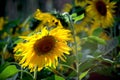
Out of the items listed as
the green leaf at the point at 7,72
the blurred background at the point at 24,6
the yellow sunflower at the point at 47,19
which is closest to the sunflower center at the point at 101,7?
the yellow sunflower at the point at 47,19

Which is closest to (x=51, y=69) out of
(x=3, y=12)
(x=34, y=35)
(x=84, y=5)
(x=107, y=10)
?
(x=34, y=35)

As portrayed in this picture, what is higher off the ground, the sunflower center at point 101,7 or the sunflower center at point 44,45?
the sunflower center at point 101,7

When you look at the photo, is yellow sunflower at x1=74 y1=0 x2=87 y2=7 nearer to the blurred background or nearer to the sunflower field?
the sunflower field

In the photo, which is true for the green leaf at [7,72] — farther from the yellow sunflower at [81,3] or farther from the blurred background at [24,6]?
the blurred background at [24,6]

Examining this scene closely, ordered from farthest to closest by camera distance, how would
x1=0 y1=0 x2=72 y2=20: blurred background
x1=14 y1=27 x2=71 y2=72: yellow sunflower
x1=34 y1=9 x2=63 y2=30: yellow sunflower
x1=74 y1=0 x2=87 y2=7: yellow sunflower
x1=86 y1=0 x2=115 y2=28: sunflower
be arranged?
1. x1=0 y1=0 x2=72 y2=20: blurred background
2. x1=74 y1=0 x2=87 y2=7: yellow sunflower
3. x1=86 y1=0 x2=115 y2=28: sunflower
4. x1=34 y1=9 x2=63 y2=30: yellow sunflower
5. x1=14 y1=27 x2=71 y2=72: yellow sunflower

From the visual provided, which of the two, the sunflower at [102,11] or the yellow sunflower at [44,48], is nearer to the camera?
the yellow sunflower at [44,48]

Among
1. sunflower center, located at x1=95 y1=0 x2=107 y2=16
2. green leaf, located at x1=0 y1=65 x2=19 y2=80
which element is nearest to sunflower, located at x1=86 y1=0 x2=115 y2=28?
sunflower center, located at x1=95 y1=0 x2=107 y2=16

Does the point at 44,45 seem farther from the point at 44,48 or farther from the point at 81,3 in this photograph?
the point at 81,3

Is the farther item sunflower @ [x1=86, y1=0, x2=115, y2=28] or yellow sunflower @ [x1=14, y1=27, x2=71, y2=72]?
sunflower @ [x1=86, y1=0, x2=115, y2=28]

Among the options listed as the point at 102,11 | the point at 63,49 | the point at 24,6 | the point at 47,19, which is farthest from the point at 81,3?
the point at 24,6
